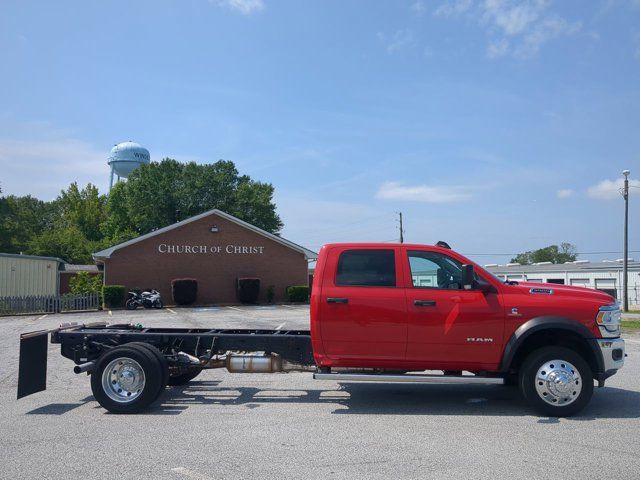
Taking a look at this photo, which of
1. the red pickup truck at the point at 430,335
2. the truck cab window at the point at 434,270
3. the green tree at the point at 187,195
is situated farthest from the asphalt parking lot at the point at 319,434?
the green tree at the point at 187,195

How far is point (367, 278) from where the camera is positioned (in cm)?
788

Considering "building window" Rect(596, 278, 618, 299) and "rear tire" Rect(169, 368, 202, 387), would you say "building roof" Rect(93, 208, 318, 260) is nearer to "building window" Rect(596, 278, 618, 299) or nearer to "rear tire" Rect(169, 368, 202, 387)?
"building window" Rect(596, 278, 618, 299)

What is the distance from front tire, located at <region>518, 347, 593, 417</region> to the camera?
741 centimetres

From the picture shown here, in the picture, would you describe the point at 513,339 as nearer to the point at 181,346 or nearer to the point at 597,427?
the point at 597,427

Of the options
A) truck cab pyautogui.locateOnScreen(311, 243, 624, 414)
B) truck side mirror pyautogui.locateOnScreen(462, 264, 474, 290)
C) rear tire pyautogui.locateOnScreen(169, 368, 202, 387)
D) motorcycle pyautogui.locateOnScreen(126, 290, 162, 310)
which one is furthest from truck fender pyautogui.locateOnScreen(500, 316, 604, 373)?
motorcycle pyautogui.locateOnScreen(126, 290, 162, 310)

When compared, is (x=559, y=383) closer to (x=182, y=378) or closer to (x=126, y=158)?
(x=182, y=378)

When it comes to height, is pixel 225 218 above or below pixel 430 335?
above

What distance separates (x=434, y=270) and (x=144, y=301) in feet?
92.6

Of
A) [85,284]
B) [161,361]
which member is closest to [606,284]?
[85,284]

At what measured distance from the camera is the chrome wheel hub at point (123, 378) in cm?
792

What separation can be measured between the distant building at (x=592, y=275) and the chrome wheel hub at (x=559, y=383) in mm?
40520

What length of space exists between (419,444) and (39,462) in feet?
12.2

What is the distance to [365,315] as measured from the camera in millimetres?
7668

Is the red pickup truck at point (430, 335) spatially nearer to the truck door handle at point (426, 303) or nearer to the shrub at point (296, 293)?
the truck door handle at point (426, 303)
